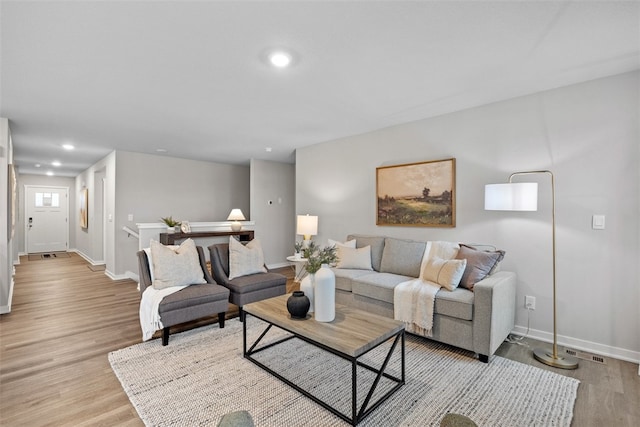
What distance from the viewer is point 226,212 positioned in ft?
23.9

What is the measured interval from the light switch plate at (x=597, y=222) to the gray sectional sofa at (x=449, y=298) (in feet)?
2.57

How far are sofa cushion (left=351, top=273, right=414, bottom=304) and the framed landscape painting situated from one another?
0.85 meters

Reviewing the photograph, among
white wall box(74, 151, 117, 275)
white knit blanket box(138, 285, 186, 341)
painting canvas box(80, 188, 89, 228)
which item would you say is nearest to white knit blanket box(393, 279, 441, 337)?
white knit blanket box(138, 285, 186, 341)

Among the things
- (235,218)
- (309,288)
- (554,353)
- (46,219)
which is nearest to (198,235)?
(235,218)

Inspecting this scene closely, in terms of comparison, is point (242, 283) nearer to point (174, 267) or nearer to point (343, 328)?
point (174, 267)

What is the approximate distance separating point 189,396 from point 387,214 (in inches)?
121

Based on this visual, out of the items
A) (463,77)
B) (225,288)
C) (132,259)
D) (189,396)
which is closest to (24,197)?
(132,259)

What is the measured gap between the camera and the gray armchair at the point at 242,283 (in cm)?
335

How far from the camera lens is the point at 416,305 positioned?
2820mm

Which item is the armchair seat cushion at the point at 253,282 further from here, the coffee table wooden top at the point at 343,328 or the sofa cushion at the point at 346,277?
the coffee table wooden top at the point at 343,328

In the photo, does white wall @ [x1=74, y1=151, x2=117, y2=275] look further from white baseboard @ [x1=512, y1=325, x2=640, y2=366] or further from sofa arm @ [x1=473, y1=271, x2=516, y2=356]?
white baseboard @ [x1=512, y1=325, x2=640, y2=366]

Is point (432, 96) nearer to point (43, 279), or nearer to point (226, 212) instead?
point (226, 212)

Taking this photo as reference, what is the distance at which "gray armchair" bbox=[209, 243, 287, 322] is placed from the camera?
335cm

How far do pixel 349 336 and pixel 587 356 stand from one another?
7.53ft
